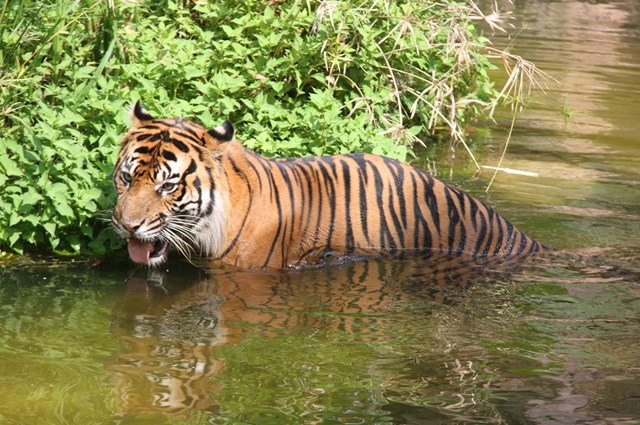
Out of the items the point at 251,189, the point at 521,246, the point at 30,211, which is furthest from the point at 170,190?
the point at 521,246

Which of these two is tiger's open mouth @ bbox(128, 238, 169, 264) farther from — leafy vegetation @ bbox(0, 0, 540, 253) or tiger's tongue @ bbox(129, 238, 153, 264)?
leafy vegetation @ bbox(0, 0, 540, 253)

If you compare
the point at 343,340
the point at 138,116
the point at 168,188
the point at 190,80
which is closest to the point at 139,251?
the point at 168,188

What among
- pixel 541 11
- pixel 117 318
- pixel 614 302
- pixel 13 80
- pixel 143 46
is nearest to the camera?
Result: pixel 117 318

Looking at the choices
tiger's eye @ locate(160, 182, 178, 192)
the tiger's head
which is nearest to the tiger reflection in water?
the tiger's head

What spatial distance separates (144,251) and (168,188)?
0.35 meters

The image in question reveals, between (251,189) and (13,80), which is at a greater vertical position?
(13,80)

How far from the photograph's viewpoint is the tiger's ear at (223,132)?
17.2 ft

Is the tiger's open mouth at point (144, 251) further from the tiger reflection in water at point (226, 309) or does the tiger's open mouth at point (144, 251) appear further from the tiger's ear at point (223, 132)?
the tiger's ear at point (223, 132)

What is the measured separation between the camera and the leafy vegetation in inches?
214

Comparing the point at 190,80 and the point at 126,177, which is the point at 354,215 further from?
the point at 190,80

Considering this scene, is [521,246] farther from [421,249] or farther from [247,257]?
[247,257]

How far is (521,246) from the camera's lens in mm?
5934

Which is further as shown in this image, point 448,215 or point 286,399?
point 448,215

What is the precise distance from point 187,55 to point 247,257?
190 centimetres
